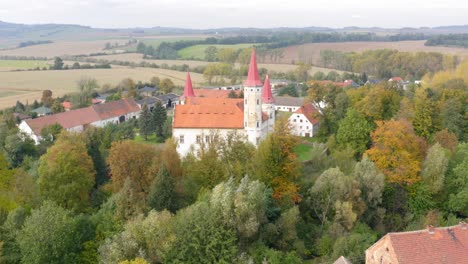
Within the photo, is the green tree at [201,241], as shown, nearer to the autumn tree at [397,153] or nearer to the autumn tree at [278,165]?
the autumn tree at [278,165]

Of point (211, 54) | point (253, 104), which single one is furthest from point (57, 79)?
point (253, 104)

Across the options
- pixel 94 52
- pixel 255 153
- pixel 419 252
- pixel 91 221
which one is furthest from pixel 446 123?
pixel 94 52

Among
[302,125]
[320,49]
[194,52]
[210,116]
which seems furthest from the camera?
[194,52]

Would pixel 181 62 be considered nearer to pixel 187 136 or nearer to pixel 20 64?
pixel 20 64

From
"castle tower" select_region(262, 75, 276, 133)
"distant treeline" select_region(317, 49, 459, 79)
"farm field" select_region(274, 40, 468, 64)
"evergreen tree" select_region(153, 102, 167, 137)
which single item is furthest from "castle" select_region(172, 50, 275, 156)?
"farm field" select_region(274, 40, 468, 64)

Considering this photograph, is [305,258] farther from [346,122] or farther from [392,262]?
[346,122]

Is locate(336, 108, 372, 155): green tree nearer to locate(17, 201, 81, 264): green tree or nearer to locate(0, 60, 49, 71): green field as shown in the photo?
locate(17, 201, 81, 264): green tree

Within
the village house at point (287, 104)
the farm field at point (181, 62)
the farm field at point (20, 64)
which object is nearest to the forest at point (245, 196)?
the village house at point (287, 104)
